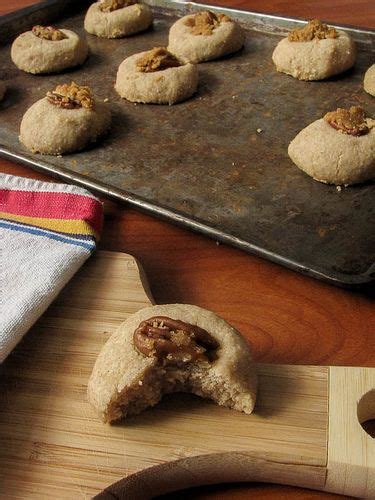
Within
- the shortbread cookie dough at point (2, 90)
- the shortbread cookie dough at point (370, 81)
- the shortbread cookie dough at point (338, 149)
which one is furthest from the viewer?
the shortbread cookie dough at point (2, 90)

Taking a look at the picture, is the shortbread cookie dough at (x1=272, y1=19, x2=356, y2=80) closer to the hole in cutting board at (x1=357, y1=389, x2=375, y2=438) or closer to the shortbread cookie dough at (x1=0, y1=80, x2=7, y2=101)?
the shortbread cookie dough at (x1=0, y1=80, x2=7, y2=101)

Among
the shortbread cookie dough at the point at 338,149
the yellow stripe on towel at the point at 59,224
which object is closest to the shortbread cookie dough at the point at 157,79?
the shortbread cookie dough at the point at 338,149

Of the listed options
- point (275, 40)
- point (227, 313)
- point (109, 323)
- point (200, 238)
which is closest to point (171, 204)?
point (200, 238)

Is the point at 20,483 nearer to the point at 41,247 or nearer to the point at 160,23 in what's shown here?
the point at 41,247

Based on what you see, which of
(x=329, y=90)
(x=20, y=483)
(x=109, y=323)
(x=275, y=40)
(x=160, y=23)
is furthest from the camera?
(x=160, y=23)

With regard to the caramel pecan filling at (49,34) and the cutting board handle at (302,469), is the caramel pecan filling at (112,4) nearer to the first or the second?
the caramel pecan filling at (49,34)

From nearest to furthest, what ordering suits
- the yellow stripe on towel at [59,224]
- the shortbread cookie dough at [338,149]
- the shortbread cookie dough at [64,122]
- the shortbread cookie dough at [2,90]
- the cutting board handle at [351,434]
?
the cutting board handle at [351,434] < the yellow stripe on towel at [59,224] < the shortbread cookie dough at [338,149] < the shortbread cookie dough at [64,122] < the shortbread cookie dough at [2,90]

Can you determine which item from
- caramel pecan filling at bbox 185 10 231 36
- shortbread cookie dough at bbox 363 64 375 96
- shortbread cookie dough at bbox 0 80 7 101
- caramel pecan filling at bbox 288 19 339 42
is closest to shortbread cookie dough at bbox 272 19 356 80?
caramel pecan filling at bbox 288 19 339 42

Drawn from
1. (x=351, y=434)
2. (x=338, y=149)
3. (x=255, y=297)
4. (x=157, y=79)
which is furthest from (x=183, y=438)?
(x=157, y=79)
